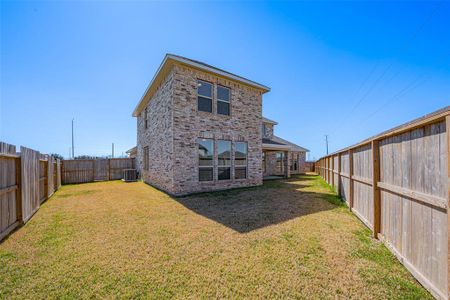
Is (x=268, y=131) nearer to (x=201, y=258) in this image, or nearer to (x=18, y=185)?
(x=201, y=258)

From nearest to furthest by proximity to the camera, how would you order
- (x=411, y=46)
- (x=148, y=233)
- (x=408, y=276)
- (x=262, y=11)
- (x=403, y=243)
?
1. (x=408, y=276)
2. (x=403, y=243)
3. (x=148, y=233)
4. (x=262, y=11)
5. (x=411, y=46)

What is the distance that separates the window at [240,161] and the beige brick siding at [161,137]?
3.62 meters

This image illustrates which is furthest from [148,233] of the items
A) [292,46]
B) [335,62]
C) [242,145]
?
[335,62]

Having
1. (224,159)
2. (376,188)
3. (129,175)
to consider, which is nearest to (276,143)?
(224,159)

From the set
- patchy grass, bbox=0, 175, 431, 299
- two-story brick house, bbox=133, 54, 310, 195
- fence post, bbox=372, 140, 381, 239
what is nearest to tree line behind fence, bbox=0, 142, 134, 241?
patchy grass, bbox=0, 175, 431, 299

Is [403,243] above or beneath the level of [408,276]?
above

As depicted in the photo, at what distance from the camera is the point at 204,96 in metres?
9.52

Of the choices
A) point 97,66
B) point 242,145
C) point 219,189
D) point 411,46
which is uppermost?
point 411,46

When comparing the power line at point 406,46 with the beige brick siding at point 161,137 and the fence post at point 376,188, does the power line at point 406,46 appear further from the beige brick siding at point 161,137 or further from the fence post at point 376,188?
the beige brick siding at point 161,137

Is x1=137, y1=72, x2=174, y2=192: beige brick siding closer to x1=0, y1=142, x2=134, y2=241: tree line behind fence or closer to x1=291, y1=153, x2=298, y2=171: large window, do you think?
x1=0, y1=142, x2=134, y2=241: tree line behind fence

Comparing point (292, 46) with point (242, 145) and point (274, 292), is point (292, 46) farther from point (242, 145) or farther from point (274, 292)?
point (274, 292)

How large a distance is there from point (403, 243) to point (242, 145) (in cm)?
822

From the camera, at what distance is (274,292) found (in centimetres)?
229

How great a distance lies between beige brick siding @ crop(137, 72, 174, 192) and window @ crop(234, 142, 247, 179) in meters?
3.62
